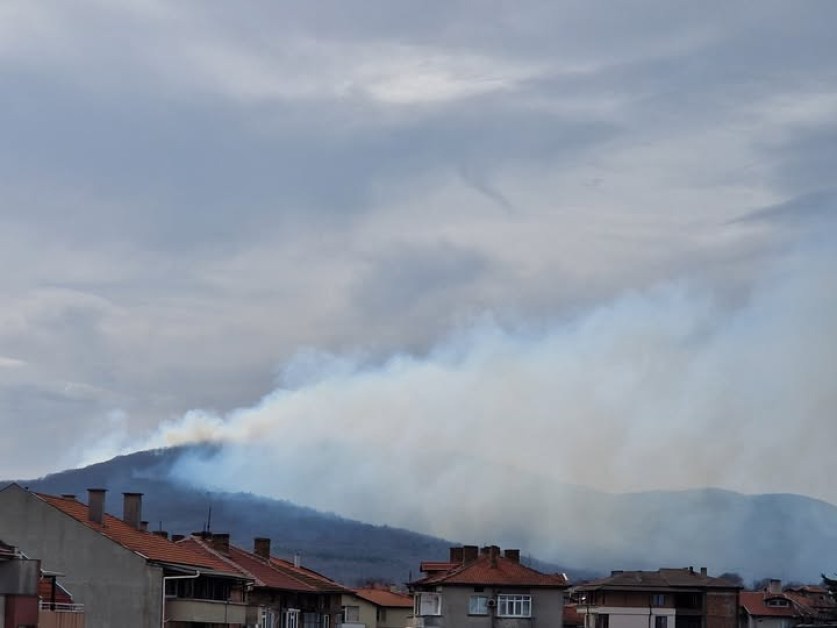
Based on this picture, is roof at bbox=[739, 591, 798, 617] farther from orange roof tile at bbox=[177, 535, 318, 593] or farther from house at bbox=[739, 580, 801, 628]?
orange roof tile at bbox=[177, 535, 318, 593]

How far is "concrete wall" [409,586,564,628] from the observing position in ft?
406

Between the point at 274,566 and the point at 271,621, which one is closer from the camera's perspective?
the point at 271,621

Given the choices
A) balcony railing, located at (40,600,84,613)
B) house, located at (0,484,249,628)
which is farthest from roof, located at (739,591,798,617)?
balcony railing, located at (40,600,84,613)

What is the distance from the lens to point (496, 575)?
12581 centimetres

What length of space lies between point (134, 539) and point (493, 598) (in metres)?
45.5

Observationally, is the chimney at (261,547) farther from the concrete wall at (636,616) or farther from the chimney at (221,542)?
the concrete wall at (636,616)

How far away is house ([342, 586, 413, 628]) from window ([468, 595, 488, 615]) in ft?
117

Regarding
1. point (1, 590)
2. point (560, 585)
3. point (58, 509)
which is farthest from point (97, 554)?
point (560, 585)

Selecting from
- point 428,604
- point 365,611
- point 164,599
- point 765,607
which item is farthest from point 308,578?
point 765,607

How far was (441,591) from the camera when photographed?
12612cm

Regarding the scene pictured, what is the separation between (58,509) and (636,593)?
7345 cm

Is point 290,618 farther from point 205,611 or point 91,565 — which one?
point 91,565

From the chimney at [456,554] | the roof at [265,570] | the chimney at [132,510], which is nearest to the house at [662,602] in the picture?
the chimney at [456,554]

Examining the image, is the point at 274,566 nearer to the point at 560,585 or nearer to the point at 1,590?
the point at 560,585
